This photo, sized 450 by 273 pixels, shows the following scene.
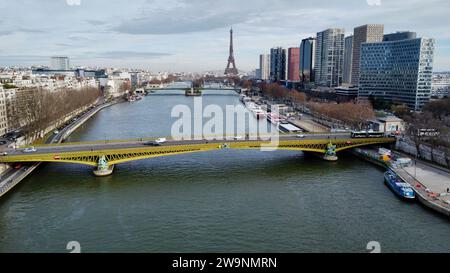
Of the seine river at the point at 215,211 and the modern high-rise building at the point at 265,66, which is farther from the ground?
the modern high-rise building at the point at 265,66

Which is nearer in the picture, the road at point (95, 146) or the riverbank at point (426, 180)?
the riverbank at point (426, 180)

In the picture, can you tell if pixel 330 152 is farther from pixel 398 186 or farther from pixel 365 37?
pixel 365 37

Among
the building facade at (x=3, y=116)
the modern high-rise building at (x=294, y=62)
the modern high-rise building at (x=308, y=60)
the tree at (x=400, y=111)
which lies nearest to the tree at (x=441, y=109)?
the tree at (x=400, y=111)

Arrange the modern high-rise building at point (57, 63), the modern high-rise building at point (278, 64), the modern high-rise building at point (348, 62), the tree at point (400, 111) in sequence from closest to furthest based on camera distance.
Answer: the tree at point (400, 111) < the modern high-rise building at point (348, 62) < the modern high-rise building at point (278, 64) < the modern high-rise building at point (57, 63)

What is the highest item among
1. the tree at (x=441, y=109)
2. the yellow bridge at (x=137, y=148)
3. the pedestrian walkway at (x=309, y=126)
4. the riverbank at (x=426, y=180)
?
the tree at (x=441, y=109)

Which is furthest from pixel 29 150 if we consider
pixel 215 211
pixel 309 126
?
pixel 309 126

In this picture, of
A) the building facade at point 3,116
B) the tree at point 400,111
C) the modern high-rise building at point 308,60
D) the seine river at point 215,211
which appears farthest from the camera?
the modern high-rise building at point 308,60

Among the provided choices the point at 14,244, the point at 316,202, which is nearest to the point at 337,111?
the point at 316,202

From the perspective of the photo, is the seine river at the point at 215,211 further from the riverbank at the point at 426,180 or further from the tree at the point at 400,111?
the tree at the point at 400,111
